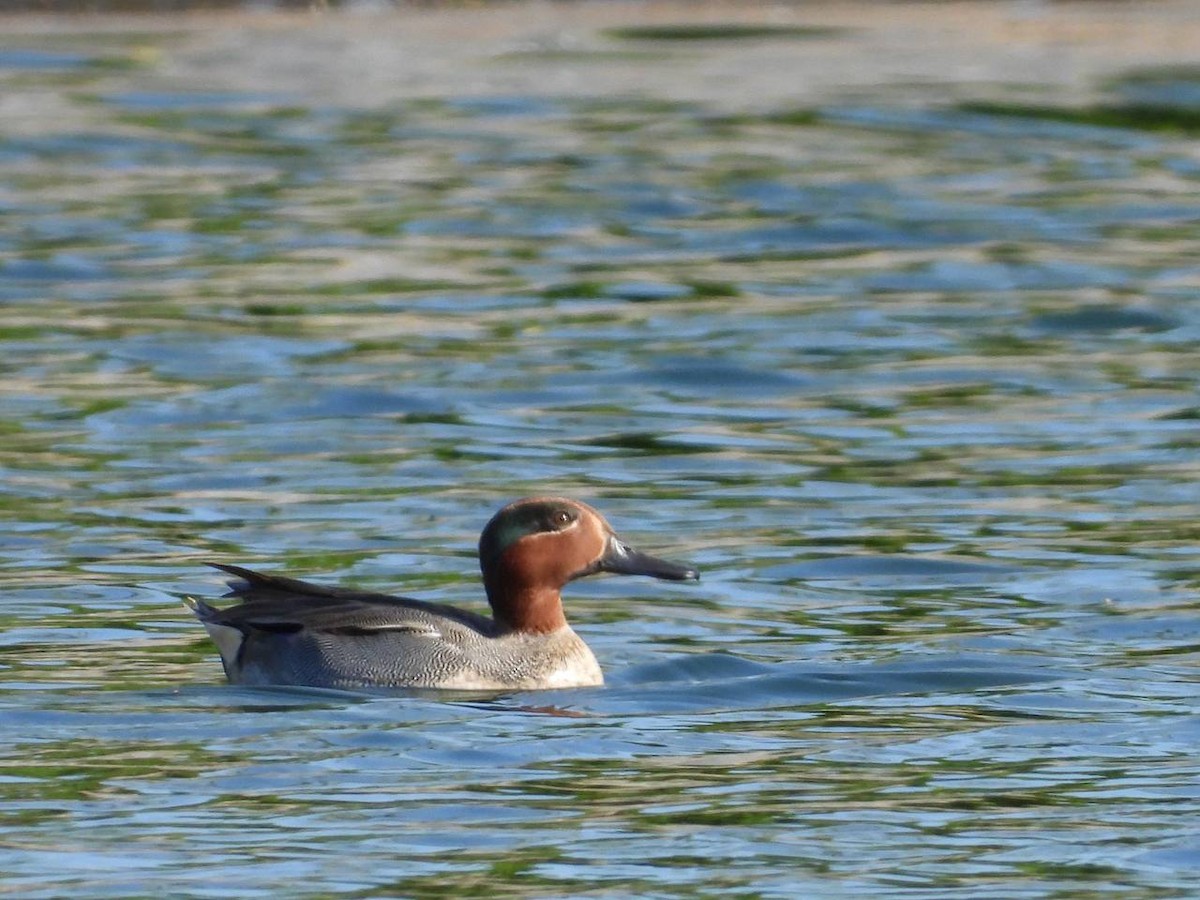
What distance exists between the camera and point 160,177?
20.5 metres

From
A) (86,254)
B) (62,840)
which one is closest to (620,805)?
→ (62,840)

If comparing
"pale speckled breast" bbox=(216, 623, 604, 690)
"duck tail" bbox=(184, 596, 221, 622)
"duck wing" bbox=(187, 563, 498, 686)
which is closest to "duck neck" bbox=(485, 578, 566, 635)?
"pale speckled breast" bbox=(216, 623, 604, 690)

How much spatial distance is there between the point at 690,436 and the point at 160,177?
25.3 ft

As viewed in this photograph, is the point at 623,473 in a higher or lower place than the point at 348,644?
lower

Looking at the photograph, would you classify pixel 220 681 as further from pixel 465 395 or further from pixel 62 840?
pixel 465 395

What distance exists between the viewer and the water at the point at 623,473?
761 cm

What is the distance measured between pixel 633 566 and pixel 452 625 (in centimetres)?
65

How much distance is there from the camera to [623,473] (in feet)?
42.1

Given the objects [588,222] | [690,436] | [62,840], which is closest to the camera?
[62,840]

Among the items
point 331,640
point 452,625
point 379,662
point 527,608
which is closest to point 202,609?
point 331,640

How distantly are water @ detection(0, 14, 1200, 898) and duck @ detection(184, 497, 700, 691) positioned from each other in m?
0.16

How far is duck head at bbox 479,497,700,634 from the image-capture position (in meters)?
9.49

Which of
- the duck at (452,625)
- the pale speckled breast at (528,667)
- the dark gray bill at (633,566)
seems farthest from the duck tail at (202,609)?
the dark gray bill at (633,566)

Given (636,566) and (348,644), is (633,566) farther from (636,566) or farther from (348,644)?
(348,644)
